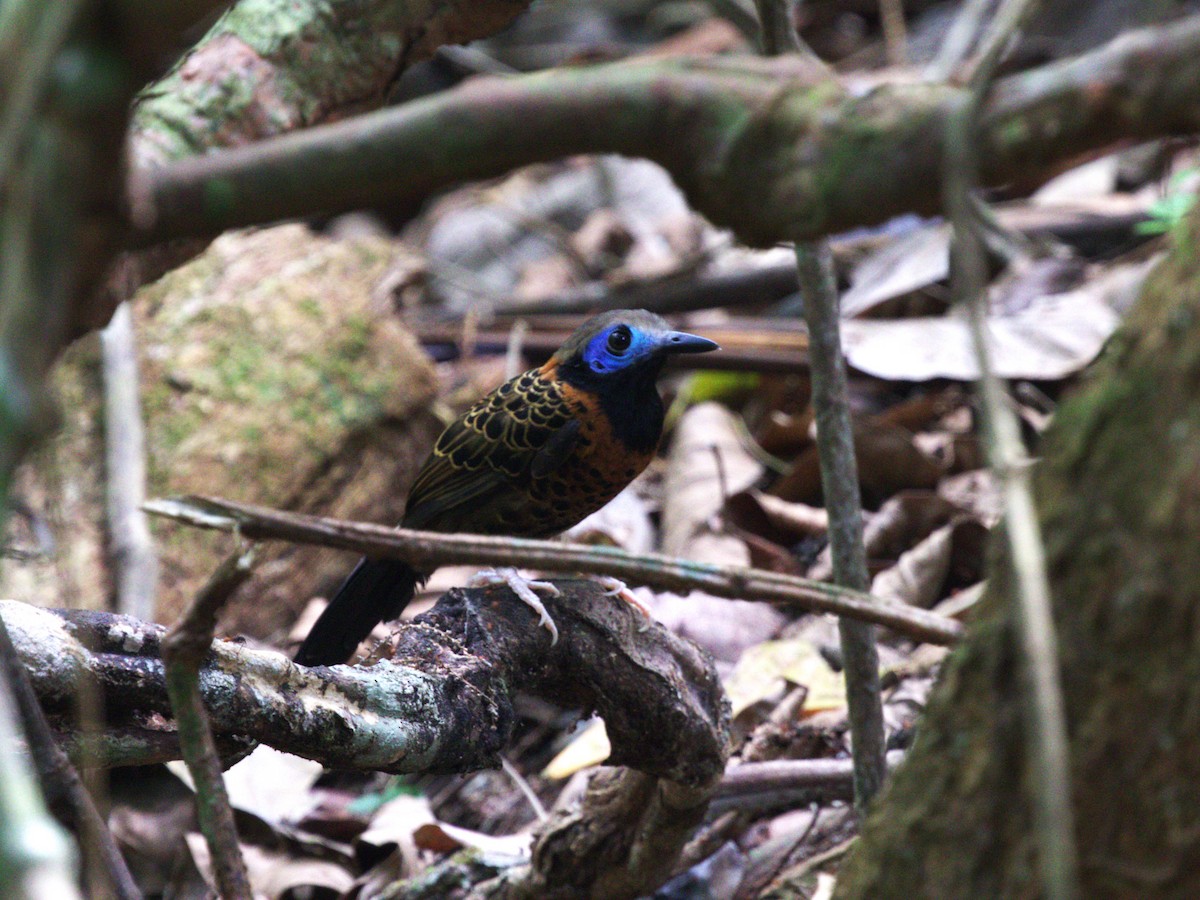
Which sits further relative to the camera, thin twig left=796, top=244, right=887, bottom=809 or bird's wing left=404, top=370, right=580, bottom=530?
bird's wing left=404, top=370, right=580, bottom=530

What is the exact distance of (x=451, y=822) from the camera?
13.5ft

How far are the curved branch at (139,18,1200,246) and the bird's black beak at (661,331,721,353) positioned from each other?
7.45 ft

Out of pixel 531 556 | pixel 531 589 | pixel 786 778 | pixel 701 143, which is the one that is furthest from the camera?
pixel 786 778

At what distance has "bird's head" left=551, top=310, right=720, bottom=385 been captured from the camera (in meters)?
3.68

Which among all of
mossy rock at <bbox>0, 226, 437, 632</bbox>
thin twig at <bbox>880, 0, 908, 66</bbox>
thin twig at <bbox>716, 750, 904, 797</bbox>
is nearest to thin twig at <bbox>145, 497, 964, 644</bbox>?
thin twig at <bbox>716, 750, 904, 797</bbox>

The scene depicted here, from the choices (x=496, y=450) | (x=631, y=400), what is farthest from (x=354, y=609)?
(x=631, y=400)

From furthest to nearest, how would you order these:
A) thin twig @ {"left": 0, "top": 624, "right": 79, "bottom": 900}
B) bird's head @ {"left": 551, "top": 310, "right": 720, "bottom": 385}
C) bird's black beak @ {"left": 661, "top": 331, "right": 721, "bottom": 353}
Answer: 1. bird's head @ {"left": 551, "top": 310, "right": 720, "bottom": 385}
2. bird's black beak @ {"left": 661, "top": 331, "right": 721, "bottom": 353}
3. thin twig @ {"left": 0, "top": 624, "right": 79, "bottom": 900}

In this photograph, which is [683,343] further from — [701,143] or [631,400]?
[701,143]

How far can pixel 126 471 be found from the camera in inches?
196

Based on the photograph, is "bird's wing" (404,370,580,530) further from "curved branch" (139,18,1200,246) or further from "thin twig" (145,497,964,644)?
"curved branch" (139,18,1200,246)

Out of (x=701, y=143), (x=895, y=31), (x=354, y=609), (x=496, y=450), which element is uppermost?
(x=895, y=31)

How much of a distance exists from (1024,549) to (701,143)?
1.72 feet

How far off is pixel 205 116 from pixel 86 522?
215 cm

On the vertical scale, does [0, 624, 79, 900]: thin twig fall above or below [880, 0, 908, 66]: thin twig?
below
